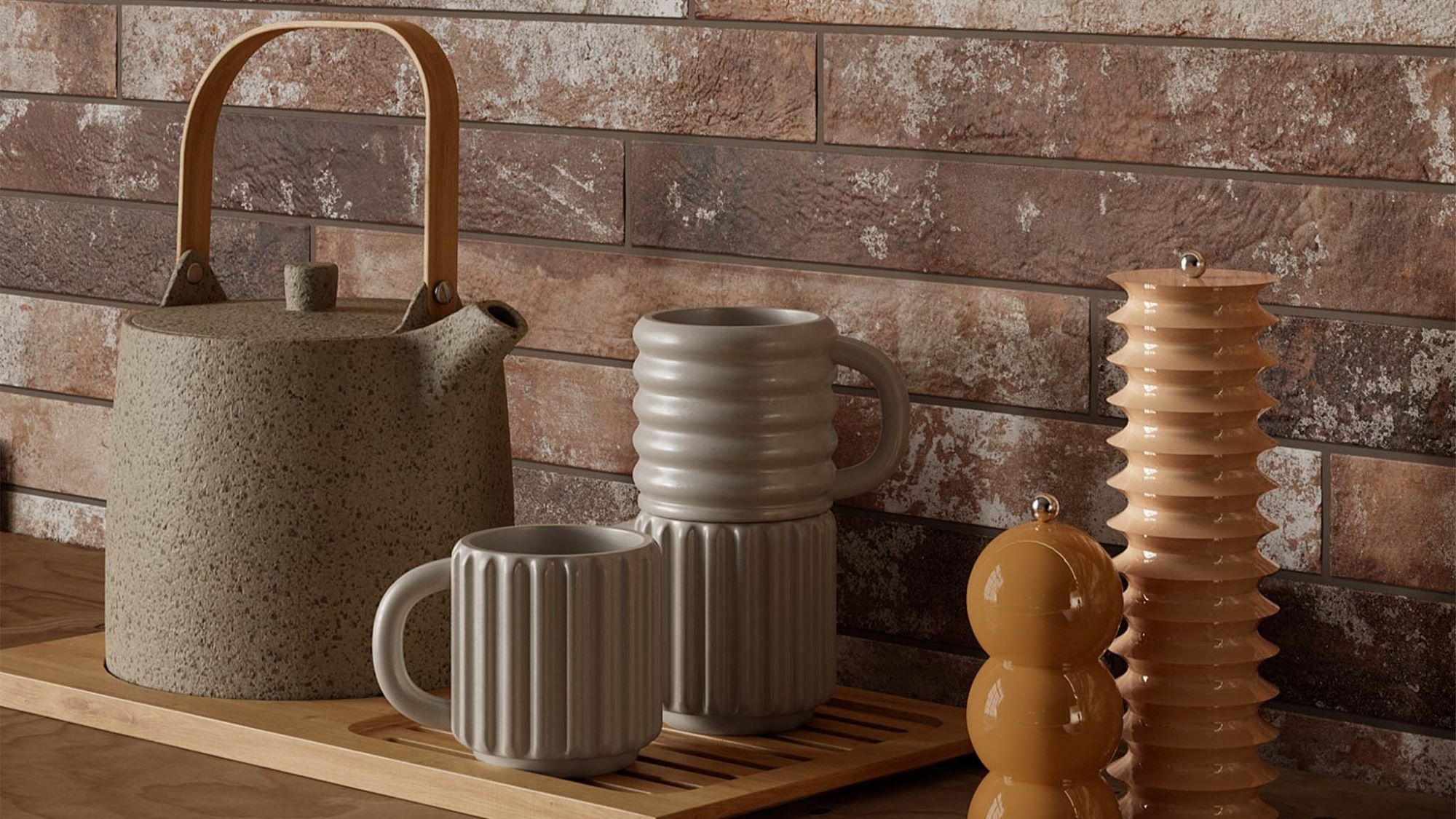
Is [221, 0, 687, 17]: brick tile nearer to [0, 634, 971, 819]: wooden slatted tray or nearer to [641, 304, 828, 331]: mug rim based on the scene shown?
[641, 304, 828, 331]: mug rim

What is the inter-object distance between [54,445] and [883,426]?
2.45 ft

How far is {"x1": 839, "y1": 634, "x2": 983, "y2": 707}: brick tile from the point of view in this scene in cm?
113

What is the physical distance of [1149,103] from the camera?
1023mm

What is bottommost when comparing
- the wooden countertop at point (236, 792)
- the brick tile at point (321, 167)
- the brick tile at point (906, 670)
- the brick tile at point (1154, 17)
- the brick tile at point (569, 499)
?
the wooden countertop at point (236, 792)

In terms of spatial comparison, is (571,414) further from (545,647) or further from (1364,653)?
(1364,653)

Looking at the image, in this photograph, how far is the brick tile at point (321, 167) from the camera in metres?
1.24

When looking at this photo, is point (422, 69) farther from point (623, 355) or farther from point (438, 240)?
point (623, 355)

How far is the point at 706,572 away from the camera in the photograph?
1016 millimetres

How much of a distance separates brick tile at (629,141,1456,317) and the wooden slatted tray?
0.25 meters

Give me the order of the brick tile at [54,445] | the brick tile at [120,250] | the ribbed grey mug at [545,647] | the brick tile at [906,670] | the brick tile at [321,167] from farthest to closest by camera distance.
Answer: the brick tile at [54,445]
the brick tile at [120,250]
the brick tile at [321,167]
the brick tile at [906,670]
the ribbed grey mug at [545,647]

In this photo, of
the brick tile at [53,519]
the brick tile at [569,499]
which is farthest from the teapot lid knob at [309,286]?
the brick tile at [53,519]

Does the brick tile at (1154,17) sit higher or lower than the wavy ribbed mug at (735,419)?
higher

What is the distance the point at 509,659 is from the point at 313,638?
0.62 ft

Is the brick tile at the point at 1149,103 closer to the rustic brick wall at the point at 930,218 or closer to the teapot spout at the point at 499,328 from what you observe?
the rustic brick wall at the point at 930,218
